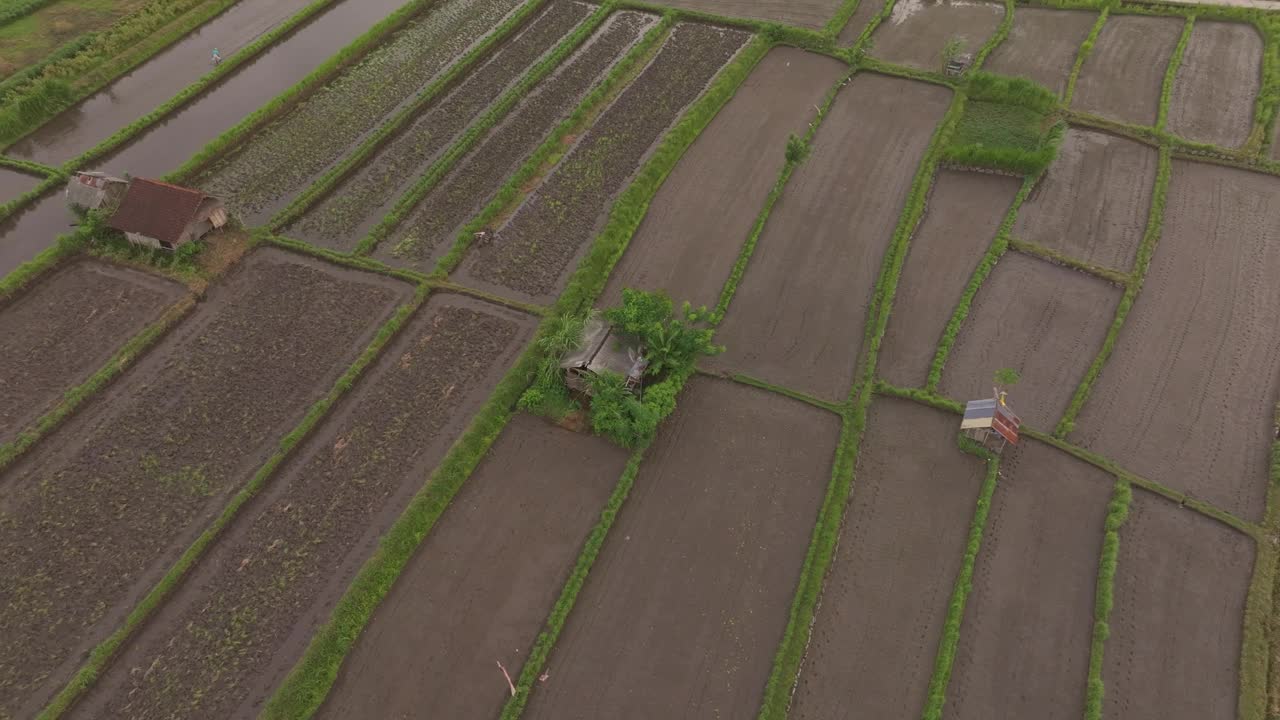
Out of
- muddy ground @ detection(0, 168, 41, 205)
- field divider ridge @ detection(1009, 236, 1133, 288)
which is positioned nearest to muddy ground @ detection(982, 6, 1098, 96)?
field divider ridge @ detection(1009, 236, 1133, 288)

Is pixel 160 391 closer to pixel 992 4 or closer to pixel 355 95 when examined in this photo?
pixel 355 95

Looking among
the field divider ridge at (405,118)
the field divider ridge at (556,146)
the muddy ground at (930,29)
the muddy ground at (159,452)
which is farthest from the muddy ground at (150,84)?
the muddy ground at (930,29)

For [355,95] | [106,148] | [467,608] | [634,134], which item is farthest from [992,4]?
[106,148]

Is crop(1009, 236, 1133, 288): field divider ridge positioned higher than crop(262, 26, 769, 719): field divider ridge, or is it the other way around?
crop(1009, 236, 1133, 288): field divider ridge

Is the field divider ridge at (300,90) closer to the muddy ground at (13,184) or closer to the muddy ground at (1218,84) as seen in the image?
the muddy ground at (13,184)

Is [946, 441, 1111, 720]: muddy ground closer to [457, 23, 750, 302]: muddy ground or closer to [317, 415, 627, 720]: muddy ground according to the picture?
[317, 415, 627, 720]: muddy ground

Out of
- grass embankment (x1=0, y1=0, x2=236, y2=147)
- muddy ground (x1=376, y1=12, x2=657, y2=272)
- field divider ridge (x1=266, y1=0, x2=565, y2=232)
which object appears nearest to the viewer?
muddy ground (x1=376, y1=12, x2=657, y2=272)

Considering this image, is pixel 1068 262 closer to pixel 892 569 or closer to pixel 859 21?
pixel 892 569
